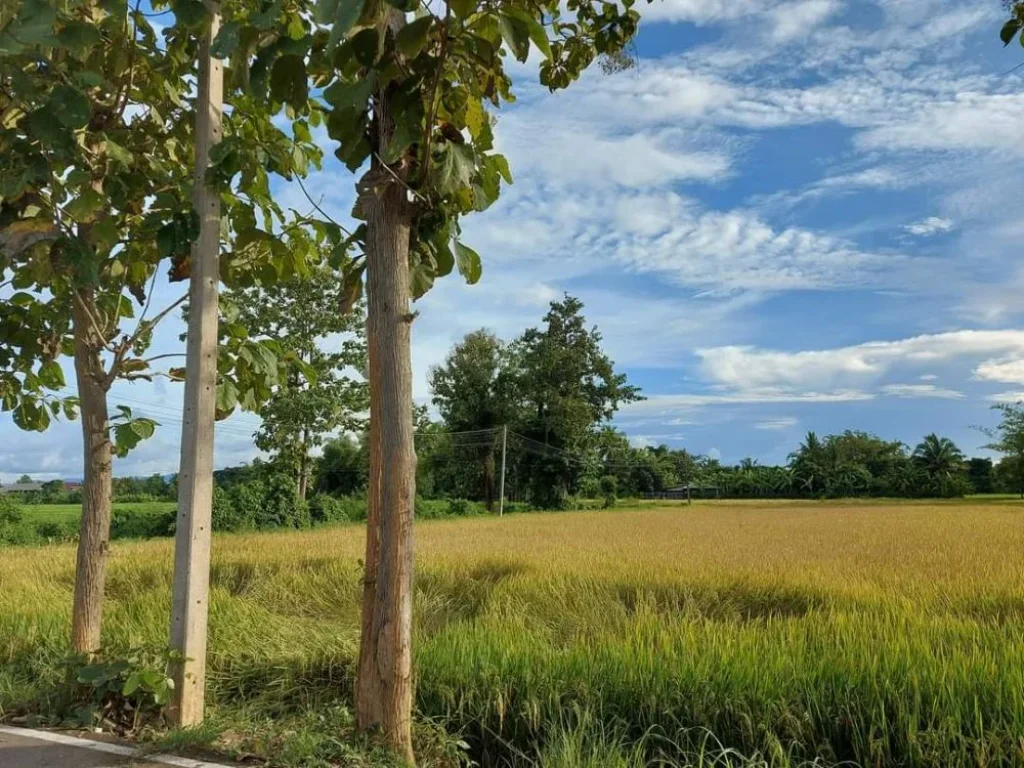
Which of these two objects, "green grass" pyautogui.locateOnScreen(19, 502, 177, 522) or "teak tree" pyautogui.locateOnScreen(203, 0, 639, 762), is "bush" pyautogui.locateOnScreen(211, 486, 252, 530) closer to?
"green grass" pyautogui.locateOnScreen(19, 502, 177, 522)

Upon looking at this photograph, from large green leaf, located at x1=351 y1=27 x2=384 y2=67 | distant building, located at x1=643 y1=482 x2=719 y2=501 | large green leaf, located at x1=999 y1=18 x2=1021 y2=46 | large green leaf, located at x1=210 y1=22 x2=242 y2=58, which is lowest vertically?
distant building, located at x1=643 y1=482 x2=719 y2=501

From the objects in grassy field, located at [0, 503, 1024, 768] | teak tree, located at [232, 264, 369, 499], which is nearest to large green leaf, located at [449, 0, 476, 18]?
grassy field, located at [0, 503, 1024, 768]

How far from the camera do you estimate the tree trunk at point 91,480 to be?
14.4ft

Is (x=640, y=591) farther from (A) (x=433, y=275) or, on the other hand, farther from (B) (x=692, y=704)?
(A) (x=433, y=275)

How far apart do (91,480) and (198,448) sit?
3.62ft

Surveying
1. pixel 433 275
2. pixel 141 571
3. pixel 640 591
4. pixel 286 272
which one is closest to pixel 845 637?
pixel 640 591

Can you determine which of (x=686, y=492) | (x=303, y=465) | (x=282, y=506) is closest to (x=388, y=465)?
(x=282, y=506)

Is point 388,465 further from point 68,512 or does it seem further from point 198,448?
point 68,512

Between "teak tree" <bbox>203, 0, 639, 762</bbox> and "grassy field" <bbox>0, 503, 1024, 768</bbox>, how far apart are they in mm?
519

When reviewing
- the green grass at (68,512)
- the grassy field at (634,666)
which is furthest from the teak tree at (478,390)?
the grassy field at (634,666)

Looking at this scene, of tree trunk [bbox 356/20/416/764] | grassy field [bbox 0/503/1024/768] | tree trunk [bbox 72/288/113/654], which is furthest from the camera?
tree trunk [bbox 72/288/113/654]

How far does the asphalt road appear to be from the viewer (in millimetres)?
3174

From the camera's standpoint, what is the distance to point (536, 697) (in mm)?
4059

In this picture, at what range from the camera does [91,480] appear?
4434 millimetres
